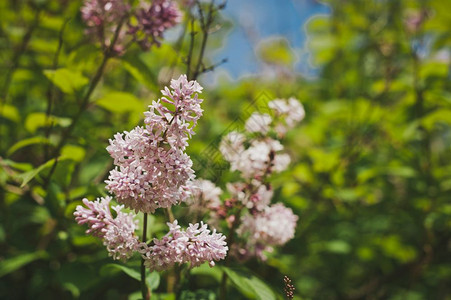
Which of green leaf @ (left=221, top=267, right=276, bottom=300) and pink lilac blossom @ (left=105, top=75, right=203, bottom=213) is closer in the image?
pink lilac blossom @ (left=105, top=75, right=203, bottom=213)

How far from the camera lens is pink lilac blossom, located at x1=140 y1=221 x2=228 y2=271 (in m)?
1.18

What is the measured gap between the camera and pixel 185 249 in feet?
3.89

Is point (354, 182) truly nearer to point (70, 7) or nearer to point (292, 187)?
point (292, 187)

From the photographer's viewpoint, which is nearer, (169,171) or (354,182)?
(169,171)

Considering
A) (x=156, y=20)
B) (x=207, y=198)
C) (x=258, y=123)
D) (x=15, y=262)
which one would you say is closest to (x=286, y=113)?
(x=258, y=123)

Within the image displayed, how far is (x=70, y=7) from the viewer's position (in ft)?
10.3

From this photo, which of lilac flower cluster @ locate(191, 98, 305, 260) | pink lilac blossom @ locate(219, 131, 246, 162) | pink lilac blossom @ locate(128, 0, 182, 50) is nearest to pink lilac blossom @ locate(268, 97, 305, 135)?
lilac flower cluster @ locate(191, 98, 305, 260)

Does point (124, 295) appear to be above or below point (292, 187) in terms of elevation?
below

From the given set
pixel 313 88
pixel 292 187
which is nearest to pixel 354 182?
pixel 292 187

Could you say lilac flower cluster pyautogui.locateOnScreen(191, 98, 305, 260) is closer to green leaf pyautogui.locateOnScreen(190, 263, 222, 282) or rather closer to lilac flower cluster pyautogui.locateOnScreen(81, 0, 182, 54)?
green leaf pyautogui.locateOnScreen(190, 263, 222, 282)

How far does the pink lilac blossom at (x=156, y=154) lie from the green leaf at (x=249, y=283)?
0.51 m

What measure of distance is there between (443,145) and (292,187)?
6.84 ft

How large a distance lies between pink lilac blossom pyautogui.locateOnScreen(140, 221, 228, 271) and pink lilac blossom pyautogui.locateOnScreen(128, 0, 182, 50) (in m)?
1.10

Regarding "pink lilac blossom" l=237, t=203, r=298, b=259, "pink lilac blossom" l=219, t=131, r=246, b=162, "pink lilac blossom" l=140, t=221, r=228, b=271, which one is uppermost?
"pink lilac blossom" l=219, t=131, r=246, b=162
